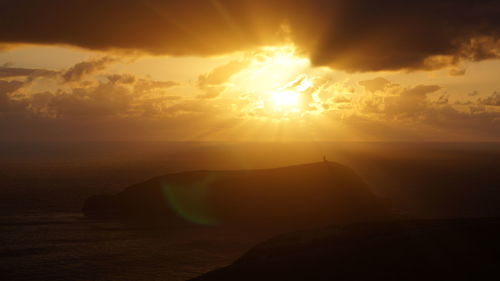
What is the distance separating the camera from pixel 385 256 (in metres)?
34.6

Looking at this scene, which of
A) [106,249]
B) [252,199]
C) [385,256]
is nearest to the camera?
[385,256]

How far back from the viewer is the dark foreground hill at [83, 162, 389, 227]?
8312 centimetres

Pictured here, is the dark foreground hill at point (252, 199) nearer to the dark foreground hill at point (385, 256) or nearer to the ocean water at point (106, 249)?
the ocean water at point (106, 249)

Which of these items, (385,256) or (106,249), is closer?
(385,256)

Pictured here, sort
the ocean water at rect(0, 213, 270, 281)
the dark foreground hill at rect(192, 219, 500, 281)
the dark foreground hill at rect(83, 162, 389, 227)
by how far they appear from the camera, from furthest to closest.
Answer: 1. the dark foreground hill at rect(83, 162, 389, 227)
2. the ocean water at rect(0, 213, 270, 281)
3. the dark foreground hill at rect(192, 219, 500, 281)

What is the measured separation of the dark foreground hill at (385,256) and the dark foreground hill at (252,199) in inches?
1432

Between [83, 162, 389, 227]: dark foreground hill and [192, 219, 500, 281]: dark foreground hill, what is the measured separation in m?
36.4

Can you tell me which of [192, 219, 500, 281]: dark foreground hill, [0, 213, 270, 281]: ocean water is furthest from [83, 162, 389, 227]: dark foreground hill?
[192, 219, 500, 281]: dark foreground hill

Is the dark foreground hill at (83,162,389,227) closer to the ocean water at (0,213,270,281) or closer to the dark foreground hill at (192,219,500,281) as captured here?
the ocean water at (0,213,270,281)

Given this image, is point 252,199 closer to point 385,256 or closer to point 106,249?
point 106,249

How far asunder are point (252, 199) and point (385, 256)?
56715 millimetres

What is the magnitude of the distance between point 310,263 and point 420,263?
8.27 meters

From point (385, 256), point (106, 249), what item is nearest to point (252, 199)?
point (106, 249)

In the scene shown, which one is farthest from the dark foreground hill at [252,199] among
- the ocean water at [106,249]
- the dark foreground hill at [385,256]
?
the dark foreground hill at [385,256]
